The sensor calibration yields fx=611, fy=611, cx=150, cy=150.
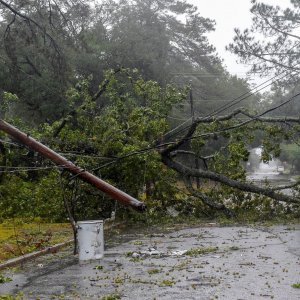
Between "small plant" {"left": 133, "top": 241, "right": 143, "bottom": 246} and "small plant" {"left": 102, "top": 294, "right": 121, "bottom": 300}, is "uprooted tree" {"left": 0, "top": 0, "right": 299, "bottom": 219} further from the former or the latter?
"small plant" {"left": 102, "top": 294, "right": 121, "bottom": 300}

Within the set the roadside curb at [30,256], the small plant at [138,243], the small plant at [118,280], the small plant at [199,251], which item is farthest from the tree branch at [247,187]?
the small plant at [118,280]

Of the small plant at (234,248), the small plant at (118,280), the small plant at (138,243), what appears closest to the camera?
the small plant at (118,280)

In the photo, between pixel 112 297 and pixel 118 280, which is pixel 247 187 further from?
pixel 112 297

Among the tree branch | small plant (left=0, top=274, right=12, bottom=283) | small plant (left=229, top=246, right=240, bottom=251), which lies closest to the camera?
small plant (left=0, top=274, right=12, bottom=283)

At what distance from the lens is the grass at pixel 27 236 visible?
1293cm

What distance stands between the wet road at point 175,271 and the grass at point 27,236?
63 cm

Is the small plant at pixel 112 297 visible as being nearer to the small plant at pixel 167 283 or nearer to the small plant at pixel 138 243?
the small plant at pixel 167 283

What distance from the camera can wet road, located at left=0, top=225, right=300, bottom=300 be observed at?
870 cm

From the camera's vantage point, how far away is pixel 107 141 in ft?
64.0

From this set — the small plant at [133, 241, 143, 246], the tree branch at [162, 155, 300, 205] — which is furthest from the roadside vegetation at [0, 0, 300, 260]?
the small plant at [133, 241, 143, 246]

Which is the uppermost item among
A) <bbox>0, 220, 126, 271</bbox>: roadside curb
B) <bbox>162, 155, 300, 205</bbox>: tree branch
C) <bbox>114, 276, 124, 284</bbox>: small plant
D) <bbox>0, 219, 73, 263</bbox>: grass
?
<bbox>162, 155, 300, 205</bbox>: tree branch

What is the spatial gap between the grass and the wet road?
2.06ft

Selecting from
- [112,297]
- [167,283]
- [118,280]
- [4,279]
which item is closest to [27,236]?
[4,279]

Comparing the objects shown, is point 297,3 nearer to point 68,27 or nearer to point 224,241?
point 68,27
